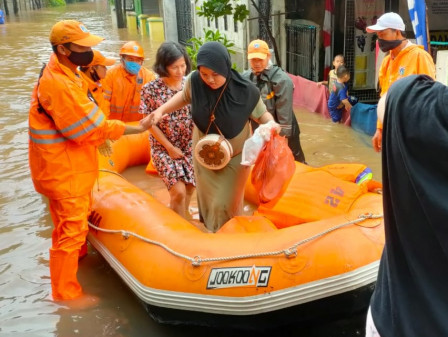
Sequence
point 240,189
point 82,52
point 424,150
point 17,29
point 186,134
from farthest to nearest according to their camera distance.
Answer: point 17,29 < point 186,134 < point 240,189 < point 82,52 < point 424,150

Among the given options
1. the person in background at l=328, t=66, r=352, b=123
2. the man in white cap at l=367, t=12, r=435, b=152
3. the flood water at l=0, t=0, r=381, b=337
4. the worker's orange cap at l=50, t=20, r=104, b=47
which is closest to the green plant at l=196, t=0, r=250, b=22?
the flood water at l=0, t=0, r=381, b=337

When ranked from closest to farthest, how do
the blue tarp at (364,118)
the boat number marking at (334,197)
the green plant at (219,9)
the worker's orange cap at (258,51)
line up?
the boat number marking at (334,197) < the worker's orange cap at (258,51) < the blue tarp at (364,118) < the green plant at (219,9)

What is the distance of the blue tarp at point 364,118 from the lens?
7.20 metres

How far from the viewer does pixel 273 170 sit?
363cm

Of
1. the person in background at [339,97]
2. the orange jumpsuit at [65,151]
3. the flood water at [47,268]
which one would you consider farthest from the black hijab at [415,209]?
the person in background at [339,97]

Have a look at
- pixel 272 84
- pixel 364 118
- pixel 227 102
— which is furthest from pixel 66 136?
pixel 364 118

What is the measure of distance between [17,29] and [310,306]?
27.5 m

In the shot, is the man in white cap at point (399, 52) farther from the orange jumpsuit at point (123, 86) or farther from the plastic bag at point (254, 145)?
the orange jumpsuit at point (123, 86)

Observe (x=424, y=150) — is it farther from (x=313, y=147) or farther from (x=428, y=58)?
(x=313, y=147)

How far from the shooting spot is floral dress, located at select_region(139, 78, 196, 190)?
4203mm

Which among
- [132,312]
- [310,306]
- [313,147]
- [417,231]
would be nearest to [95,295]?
[132,312]

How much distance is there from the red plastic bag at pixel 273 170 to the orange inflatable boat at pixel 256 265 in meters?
0.19

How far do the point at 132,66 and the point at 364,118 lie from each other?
3.37m

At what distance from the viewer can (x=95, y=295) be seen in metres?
3.86
